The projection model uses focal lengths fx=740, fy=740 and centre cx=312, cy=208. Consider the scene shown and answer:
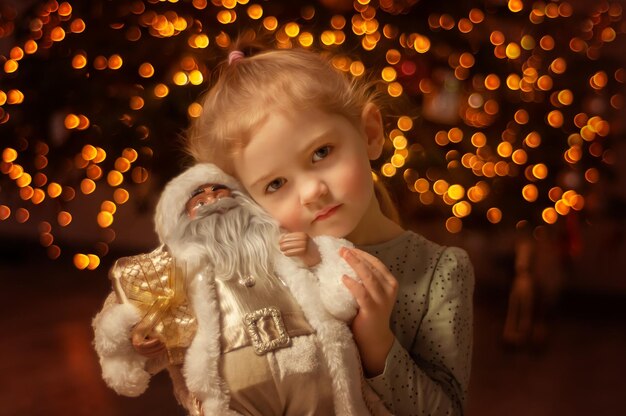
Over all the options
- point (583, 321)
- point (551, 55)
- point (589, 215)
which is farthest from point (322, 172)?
point (583, 321)

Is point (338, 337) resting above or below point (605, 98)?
below

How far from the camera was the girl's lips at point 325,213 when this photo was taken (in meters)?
0.72

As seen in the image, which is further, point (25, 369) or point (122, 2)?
point (25, 369)

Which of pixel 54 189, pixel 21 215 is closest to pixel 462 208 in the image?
pixel 54 189

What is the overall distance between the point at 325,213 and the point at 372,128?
0.41 feet

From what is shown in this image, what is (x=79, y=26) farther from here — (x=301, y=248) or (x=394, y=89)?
(x=301, y=248)

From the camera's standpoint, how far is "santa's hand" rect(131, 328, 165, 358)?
663mm

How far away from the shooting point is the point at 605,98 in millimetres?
2416

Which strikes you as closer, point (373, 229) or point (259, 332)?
point (259, 332)

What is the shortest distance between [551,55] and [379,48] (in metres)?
0.60

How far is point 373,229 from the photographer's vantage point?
0.83 metres

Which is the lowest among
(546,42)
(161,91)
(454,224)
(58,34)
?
(454,224)

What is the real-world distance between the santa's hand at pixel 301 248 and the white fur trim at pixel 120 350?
0.15 meters

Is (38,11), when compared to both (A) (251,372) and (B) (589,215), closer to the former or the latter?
(A) (251,372)
